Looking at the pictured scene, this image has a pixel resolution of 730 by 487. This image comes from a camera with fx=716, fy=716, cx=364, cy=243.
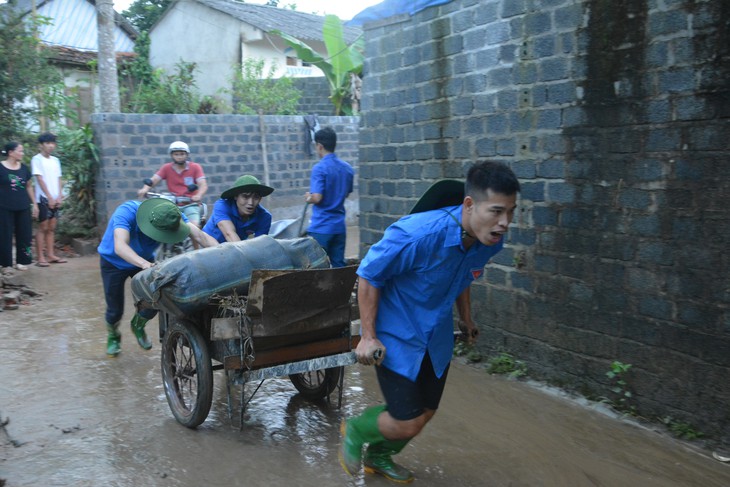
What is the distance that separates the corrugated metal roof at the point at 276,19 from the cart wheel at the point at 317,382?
17036 mm

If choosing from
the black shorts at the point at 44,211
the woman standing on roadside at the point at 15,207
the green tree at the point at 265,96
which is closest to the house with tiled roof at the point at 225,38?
the green tree at the point at 265,96

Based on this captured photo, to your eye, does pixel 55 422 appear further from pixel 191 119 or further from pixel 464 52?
pixel 191 119

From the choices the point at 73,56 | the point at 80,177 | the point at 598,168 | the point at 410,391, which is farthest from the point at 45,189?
the point at 73,56

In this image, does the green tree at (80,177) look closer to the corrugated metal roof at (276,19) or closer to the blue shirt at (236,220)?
the blue shirt at (236,220)

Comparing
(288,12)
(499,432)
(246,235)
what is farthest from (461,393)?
(288,12)

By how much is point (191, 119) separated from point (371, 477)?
10.1 meters

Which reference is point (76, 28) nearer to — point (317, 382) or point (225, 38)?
point (225, 38)

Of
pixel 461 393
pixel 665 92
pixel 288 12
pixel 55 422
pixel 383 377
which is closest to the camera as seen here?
pixel 383 377

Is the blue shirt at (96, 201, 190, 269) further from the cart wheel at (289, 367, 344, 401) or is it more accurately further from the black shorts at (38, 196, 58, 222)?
the black shorts at (38, 196, 58, 222)

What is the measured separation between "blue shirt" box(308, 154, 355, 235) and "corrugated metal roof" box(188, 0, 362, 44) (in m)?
14.3

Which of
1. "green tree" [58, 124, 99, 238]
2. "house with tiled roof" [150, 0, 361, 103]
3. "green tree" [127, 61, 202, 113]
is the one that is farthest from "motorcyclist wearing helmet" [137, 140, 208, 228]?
"house with tiled roof" [150, 0, 361, 103]

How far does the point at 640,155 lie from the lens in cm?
468

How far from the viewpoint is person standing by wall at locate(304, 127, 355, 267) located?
7406mm

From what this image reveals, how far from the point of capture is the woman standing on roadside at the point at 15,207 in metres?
9.36
